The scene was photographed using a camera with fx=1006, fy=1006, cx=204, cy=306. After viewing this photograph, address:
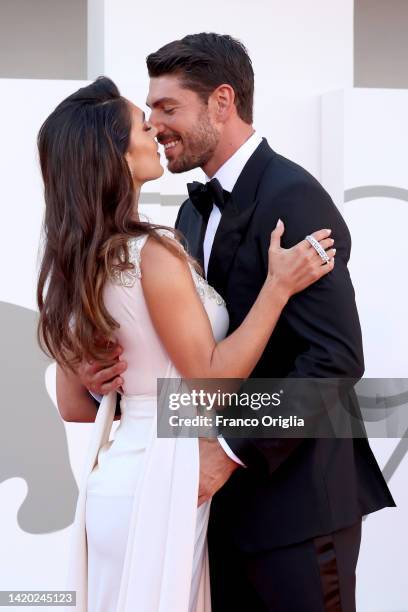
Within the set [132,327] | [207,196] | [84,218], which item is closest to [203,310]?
[132,327]

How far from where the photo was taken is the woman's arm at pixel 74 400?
254cm

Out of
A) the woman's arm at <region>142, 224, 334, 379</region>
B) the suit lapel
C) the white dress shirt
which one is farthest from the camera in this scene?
the white dress shirt

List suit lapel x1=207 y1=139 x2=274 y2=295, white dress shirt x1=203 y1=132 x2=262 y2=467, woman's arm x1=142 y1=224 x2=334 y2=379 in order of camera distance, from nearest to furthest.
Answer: woman's arm x1=142 y1=224 x2=334 y2=379
suit lapel x1=207 y1=139 x2=274 y2=295
white dress shirt x1=203 y1=132 x2=262 y2=467

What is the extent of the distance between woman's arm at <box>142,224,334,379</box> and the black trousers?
41 cm

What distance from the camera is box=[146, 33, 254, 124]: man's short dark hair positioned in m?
2.56

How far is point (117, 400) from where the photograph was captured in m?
2.45

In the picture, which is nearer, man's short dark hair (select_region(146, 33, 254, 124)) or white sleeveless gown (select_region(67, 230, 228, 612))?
white sleeveless gown (select_region(67, 230, 228, 612))

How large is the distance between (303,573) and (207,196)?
931mm

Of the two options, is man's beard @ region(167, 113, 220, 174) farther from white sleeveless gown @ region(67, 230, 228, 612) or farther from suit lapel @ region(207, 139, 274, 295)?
white sleeveless gown @ region(67, 230, 228, 612)

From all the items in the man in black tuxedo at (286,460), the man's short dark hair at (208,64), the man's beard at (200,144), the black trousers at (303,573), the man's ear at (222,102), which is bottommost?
the black trousers at (303,573)

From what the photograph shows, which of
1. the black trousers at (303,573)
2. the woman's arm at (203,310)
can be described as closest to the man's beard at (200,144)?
the woman's arm at (203,310)

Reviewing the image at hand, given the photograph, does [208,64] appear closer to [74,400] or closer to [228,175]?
[228,175]

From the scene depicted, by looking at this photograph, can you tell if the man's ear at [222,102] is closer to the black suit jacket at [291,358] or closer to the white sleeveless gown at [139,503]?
the black suit jacket at [291,358]

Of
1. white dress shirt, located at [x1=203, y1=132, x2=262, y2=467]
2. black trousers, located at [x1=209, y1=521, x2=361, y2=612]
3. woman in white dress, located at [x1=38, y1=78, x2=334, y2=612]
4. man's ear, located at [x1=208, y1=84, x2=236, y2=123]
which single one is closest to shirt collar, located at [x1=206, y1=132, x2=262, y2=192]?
white dress shirt, located at [x1=203, y1=132, x2=262, y2=467]
